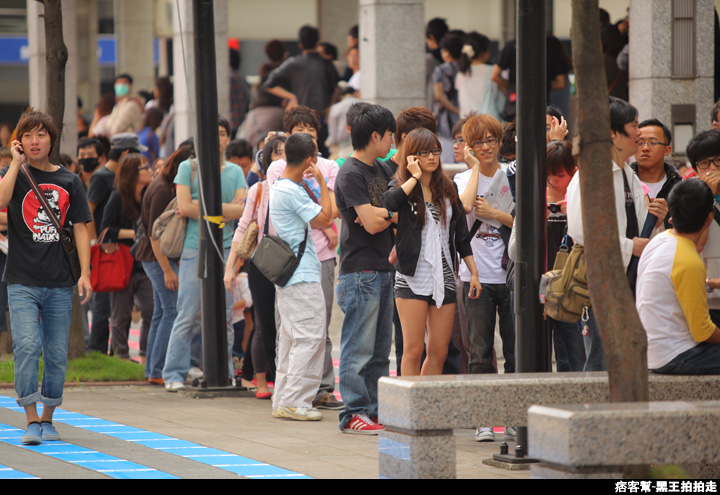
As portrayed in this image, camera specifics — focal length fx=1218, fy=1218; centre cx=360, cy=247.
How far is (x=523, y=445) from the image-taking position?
6.87 meters

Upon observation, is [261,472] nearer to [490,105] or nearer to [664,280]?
[664,280]

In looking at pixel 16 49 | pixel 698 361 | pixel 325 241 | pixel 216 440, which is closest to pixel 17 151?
pixel 216 440

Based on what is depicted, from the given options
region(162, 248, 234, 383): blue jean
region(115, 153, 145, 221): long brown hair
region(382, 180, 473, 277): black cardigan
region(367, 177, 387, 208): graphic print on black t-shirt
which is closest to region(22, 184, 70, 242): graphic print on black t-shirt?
region(367, 177, 387, 208): graphic print on black t-shirt

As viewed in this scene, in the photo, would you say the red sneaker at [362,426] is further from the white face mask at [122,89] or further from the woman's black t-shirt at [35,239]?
the white face mask at [122,89]

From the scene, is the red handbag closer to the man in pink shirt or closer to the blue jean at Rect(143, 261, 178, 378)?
the blue jean at Rect(143, 261, 178, 378)

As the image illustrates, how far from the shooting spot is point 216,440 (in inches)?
306

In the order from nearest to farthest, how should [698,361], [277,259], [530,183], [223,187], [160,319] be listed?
[698,361]
[530,183]
[277,259]
[223,187]
[160,319]

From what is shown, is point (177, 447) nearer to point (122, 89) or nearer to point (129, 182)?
point (129, 182)

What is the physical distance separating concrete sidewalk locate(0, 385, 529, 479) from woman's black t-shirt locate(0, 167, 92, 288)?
1.04 m

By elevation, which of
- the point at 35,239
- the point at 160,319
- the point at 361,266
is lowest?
the point at 160,319

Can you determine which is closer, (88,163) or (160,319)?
(160,319)

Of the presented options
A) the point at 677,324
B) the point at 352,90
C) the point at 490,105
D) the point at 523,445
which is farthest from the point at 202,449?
the point at 352,90

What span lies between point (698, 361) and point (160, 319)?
5.79m

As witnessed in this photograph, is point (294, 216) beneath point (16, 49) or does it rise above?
beneath
